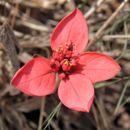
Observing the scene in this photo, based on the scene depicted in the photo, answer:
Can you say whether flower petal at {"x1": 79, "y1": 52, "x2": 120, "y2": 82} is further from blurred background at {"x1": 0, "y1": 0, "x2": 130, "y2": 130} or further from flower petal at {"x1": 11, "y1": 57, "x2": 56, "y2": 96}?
blurred background at {"x1": 0, "y1": 0, "x2": 130, "y2": 130}

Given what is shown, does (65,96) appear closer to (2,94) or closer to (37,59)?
(37,59)

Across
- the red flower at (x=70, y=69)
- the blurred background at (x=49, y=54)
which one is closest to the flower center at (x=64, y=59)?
the red flower at (x=70, y=69)

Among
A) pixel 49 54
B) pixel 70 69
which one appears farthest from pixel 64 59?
pixel 49 54

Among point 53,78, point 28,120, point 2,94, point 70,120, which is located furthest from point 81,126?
point 53,78

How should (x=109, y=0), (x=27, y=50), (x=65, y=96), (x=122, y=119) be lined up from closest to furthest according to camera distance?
1. (x=65, y=96)
2. (x=27, y=50)
3. (x=122, y=119)
4. (x=109, y=0)

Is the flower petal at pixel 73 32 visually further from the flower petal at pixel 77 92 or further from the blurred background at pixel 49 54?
the blurred background at pixel 49 54

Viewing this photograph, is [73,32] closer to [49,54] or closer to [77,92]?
[77,92]
